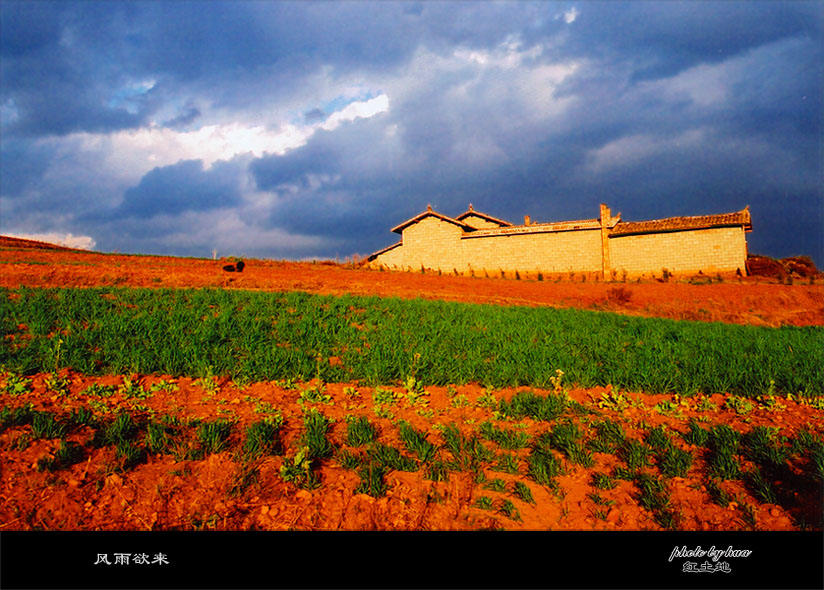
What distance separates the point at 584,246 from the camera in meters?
33.5

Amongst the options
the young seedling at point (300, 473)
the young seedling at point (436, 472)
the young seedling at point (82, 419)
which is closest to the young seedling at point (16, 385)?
the young seedling at point (82, 419)

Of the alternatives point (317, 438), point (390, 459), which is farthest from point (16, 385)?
point (390, 459)

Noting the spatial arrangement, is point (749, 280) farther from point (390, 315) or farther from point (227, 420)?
point (227, 420)

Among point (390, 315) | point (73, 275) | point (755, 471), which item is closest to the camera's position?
point (755, 471)

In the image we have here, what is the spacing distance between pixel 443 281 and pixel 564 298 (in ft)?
23.3

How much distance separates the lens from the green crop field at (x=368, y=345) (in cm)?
702

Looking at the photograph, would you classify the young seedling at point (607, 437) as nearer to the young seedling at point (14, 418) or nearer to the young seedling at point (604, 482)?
the young seedling at point (604, 482)

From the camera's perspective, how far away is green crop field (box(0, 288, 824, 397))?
23.0 feet

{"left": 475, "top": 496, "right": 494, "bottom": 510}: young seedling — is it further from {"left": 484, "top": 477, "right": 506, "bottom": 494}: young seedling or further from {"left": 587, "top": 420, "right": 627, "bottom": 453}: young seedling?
{"left": 587, "top": 420, "right": 627, "bottom": 453}: young seedling

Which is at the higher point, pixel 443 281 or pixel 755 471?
pixel 443 281

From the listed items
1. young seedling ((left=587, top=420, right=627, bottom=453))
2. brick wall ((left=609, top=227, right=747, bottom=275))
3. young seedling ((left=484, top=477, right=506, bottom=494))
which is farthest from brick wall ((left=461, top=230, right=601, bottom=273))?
young seedling ((left=484, top=477, right=506, bottom=494))

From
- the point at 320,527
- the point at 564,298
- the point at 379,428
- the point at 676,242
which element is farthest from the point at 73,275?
the point at 676,242

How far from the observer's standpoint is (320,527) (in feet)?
11.5

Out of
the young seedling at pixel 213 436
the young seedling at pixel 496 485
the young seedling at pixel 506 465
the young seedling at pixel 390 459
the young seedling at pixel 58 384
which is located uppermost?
the young seedling at pixel 58 384
